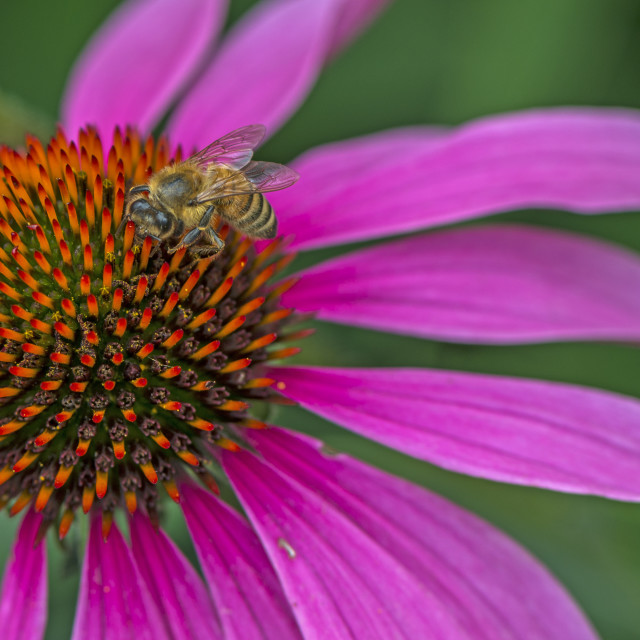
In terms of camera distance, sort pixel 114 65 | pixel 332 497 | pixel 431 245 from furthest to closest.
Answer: pixel 114 65
pixel 431 245
pixel 332 497

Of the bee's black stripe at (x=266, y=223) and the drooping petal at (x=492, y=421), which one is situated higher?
the bee's black stripe at (x=266, y=223)

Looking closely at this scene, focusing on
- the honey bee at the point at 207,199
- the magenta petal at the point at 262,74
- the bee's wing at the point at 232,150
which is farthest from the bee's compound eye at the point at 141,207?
the magenta petal at the point at 262,74

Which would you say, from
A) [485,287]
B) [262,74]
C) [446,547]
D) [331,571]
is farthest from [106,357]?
[262,74]

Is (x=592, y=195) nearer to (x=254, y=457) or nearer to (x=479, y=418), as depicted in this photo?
(x=479, y=418)

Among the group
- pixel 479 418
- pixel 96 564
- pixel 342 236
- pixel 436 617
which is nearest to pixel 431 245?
pixel 342 236

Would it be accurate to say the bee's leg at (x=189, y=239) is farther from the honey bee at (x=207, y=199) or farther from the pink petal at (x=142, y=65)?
the pink petal at (x=142, y=65)

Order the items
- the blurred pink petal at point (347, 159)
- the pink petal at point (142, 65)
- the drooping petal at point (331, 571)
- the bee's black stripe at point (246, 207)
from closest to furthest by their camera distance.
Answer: the drooping petal at point (331, 571) < the bee's black stripe at point (246, 207) < the blurred pink petal at point (347, 159) < the pink petal at point (142, 65)

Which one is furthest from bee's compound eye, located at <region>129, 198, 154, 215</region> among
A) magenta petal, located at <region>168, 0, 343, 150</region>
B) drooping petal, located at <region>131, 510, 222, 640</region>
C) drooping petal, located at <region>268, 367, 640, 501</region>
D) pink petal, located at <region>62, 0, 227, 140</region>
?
pink petal, located at <region>62, 0, 227, 140</region>
